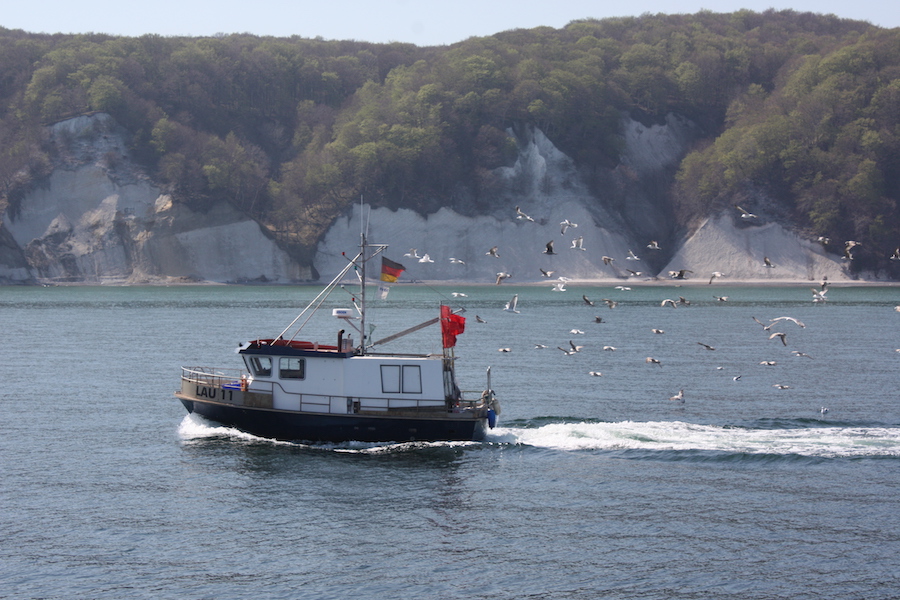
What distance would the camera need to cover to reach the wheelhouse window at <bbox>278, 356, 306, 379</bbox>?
41000mm

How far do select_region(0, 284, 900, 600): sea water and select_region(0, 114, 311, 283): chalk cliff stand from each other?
293ft

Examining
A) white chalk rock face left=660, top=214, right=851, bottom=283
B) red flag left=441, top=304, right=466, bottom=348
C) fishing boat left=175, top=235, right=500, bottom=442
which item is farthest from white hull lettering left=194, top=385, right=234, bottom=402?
white chalk rock face left=660, top=214, right=851, bottom=283

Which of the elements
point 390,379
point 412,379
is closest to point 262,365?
point 390,379

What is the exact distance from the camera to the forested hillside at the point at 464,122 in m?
156

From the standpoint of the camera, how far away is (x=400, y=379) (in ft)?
133

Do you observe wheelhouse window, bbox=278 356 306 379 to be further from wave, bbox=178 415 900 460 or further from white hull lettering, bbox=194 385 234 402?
wave, bbox=178 415 900 460

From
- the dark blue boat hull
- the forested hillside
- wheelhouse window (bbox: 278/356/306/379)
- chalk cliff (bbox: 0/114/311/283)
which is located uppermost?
the forested hillside

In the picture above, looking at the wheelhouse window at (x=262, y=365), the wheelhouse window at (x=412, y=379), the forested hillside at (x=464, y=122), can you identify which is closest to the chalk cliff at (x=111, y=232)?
the forested hillside at (x=464, y=122)

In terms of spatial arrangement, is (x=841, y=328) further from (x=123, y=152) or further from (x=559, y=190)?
(x=123, y=152)

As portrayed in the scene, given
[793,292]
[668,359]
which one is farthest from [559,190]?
[668,359]

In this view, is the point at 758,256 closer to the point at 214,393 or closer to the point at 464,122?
the point at 464,122

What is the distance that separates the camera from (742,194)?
15925cm

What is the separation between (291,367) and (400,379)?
176 inches

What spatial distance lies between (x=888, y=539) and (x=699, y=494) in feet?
20.3
